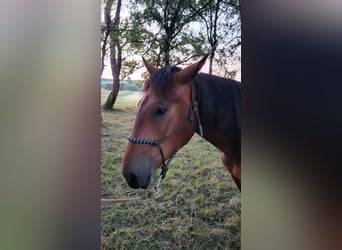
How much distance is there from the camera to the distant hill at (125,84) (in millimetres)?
1479

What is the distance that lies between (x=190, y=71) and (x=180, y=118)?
0.21 metres

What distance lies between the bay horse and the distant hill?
0.04 meters

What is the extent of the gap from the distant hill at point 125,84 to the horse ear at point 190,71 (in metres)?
0.18

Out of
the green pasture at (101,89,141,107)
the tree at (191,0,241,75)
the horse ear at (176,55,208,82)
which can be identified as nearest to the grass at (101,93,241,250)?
the green pasture at (101,89,141,107)

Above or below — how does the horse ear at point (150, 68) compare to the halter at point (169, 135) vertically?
above

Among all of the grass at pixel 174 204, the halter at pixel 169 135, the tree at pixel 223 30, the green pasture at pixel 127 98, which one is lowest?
the grass at pixel 174 204

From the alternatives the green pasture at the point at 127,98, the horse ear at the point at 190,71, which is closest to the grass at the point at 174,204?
the green pasture at the point at 127,98

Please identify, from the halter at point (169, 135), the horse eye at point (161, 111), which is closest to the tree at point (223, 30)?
the halter at point (169, 135)

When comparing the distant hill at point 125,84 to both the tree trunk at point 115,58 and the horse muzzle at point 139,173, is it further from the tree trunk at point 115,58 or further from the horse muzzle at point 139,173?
the horse muzzle at point 139,173

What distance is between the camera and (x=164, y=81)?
144 centimetres

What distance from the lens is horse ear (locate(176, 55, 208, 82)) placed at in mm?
1432

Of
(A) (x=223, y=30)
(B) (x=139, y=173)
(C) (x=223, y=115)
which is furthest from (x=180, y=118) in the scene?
(A) (x=223, y=30)

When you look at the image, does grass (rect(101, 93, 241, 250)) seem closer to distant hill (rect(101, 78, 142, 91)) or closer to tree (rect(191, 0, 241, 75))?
distant hill (rect(101, 78, 142, 91))
